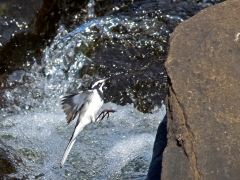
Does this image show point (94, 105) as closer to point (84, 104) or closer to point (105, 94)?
point (84, 104)

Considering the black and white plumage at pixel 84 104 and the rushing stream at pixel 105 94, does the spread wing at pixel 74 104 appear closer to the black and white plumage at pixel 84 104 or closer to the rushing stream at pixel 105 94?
the black and white plumage at pixel 84 104

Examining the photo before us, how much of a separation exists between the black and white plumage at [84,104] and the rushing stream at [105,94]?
75 cm

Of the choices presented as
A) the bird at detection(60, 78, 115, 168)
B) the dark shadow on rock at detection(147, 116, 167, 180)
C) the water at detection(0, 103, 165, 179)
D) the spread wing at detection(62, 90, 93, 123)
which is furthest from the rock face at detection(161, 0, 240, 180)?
the water at detection(0, 103, 165, 179)

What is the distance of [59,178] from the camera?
602cm

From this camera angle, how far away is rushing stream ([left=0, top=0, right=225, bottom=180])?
6258 mm

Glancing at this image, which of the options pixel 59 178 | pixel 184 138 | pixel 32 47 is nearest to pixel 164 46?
pixel 32 47

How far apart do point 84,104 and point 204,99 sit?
1.69 m

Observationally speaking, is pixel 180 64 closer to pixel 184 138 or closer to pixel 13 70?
pixel 184 138

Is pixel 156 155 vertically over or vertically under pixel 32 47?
under

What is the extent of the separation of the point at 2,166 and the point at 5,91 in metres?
2.05

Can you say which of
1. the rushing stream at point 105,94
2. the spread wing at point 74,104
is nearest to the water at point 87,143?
the rushing stream at point 105,94

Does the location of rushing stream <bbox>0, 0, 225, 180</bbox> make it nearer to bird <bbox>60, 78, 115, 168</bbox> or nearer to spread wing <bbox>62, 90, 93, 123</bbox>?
bird <bbox>60, 78, 115, 168</bbox>

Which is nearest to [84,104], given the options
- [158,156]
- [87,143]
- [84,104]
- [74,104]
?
[84,104]

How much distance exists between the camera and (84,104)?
545 cm
